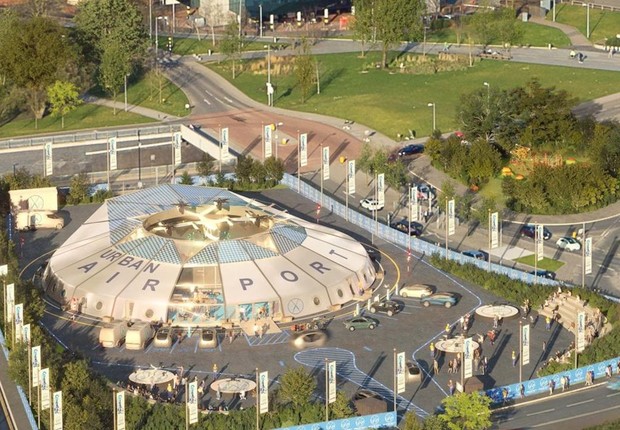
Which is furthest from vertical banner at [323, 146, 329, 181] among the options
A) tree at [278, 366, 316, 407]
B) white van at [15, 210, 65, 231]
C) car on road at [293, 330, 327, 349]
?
tree at [278, 366, 316, 407]

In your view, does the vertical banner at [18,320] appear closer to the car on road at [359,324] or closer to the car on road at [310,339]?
the car on road at [310,339]

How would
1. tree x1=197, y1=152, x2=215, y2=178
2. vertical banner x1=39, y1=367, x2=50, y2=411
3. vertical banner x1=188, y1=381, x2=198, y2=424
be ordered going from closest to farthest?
vertical banner x1=188, y1=381, x2=198, y2=424, vertical banner x1=39, y1=367, x2=50, y2=411, tree x1=197, y1=152, x2=215, y2=178

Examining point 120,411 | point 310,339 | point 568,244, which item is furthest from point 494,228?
point 120,411

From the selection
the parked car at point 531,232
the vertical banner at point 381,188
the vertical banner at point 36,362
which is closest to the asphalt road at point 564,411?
the vertical banner at point 36,362

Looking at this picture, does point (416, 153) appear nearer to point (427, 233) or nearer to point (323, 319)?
point (427, 233)

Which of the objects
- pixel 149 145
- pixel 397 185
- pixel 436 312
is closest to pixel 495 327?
pixel 436 312

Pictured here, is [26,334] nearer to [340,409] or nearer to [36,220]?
[340,409]

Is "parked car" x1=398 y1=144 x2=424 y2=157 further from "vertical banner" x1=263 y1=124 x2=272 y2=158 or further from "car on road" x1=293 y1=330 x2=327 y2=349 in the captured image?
"car on road" x1=293 y1=330 x2=327 y2=349
